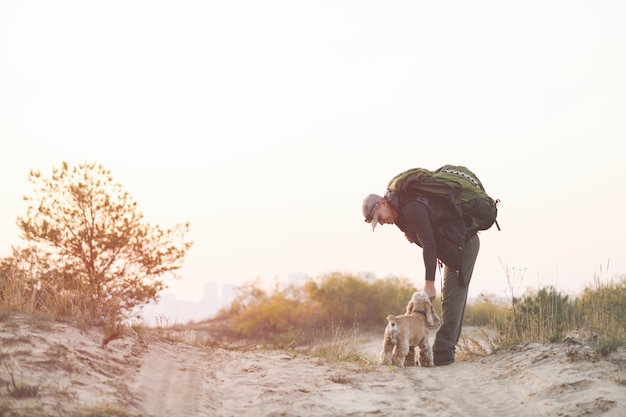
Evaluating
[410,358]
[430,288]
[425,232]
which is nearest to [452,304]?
[430,288]

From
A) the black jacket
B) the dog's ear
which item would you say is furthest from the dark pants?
the black jacket

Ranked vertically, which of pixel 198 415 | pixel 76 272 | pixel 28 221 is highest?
pixel 28 221

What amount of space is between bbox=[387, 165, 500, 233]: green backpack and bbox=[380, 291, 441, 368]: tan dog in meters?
1.10

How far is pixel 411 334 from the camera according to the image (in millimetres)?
7340

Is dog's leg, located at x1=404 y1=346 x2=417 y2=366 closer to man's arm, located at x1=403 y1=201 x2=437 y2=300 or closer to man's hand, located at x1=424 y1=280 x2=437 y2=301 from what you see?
man's hand, located at x1=424 y1=280 x2=437 y2=301

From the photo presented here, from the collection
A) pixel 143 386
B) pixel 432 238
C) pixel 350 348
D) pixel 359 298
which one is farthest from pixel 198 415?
pixel 359 298

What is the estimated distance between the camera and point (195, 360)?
7.09 m

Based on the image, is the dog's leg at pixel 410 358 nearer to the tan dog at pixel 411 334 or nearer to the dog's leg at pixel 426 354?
the tan dog at pixel 411 334

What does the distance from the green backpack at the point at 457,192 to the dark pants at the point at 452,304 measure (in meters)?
0.35

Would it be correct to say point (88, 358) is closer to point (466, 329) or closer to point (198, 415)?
point (198, 415)

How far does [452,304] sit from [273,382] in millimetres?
2595

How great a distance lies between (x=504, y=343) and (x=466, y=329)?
9.07 m

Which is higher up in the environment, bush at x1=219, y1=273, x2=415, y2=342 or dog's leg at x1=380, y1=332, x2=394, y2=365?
A: bush at x1=219, y1=273, x2=415, y2=342

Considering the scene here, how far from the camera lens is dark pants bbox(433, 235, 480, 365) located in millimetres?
7469
